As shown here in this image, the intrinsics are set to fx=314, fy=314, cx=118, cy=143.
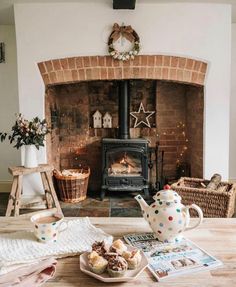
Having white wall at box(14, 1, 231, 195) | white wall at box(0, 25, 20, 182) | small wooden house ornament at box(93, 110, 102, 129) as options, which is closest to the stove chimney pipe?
small wooden house ornament at box(93, 110, 102, 129)

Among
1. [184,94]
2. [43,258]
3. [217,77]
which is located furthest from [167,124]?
[43,258]

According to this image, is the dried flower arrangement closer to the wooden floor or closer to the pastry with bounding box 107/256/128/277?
the wooden floor

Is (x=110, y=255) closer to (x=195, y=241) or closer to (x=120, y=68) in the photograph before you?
(x=195, y=241)

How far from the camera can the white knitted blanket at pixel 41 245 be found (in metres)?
0.97

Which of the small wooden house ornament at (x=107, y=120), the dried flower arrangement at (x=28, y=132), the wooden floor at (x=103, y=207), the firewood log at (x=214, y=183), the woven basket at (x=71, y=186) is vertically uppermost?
the small wooden house ornament at (x=107, y=120)

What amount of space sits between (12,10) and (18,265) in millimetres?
3210

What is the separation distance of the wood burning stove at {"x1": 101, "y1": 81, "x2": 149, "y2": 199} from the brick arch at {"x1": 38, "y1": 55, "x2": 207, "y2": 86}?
376 mm

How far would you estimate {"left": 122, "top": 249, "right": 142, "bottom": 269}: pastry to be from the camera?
0.91 m

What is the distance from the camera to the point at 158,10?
3330 mm

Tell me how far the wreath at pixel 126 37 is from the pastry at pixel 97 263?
272 cm

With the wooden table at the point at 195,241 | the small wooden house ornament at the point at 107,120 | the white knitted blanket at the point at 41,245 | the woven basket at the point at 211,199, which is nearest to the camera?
the wooden table at the point at 195,241

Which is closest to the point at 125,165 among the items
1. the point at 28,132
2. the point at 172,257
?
the point at 28,132

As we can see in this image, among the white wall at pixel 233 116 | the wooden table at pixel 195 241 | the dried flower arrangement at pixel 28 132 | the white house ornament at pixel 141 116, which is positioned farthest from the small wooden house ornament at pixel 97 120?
the wooden table at pixel 195 241

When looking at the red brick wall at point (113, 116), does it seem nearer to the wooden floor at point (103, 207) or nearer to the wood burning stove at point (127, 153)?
the wood burning stove at point (127, 153)
